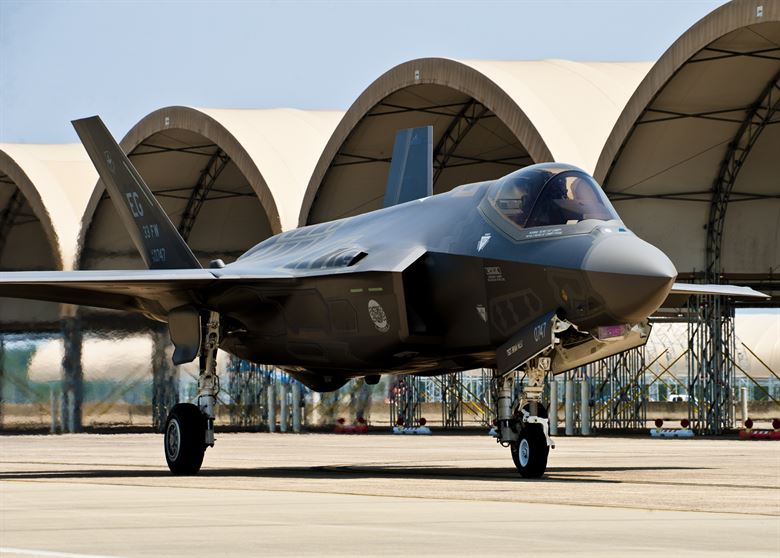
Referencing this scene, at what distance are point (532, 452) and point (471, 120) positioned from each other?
2145 centimetres

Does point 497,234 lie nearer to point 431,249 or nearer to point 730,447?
point 431,249

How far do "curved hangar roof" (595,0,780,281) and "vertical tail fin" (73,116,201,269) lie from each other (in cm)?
1278

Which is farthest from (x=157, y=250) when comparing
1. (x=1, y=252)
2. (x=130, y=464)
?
(x=1, y=252)

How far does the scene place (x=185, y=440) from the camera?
56.4 feet

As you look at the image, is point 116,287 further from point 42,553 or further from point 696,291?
point 42,553

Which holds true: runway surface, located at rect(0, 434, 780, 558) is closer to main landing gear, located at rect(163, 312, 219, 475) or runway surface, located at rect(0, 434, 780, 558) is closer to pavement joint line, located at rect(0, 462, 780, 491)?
pavement joint line, located at rect(0, 462, 780, 491)

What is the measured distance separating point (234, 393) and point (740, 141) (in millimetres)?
18369

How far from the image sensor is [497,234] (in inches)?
616

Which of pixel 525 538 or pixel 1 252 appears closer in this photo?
pixel 525 538

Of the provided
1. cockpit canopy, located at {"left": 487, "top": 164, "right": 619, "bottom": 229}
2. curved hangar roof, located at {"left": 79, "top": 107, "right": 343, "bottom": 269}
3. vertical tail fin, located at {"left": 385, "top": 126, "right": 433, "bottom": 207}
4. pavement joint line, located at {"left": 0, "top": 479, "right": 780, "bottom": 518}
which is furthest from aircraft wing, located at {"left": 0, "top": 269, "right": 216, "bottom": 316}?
curved hangar roof, located at {"left": 79, "top": 107, "right": 343, "bottom": 269}

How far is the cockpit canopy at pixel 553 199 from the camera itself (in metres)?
15.0

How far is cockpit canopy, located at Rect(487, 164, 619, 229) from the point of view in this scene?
49.1ft

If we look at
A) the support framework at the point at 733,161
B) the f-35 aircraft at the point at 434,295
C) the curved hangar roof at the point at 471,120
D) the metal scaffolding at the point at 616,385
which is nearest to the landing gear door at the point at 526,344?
the f-35 aircraft at the point at 434,295

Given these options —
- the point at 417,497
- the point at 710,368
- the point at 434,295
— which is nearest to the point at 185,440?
the point at 434,295
